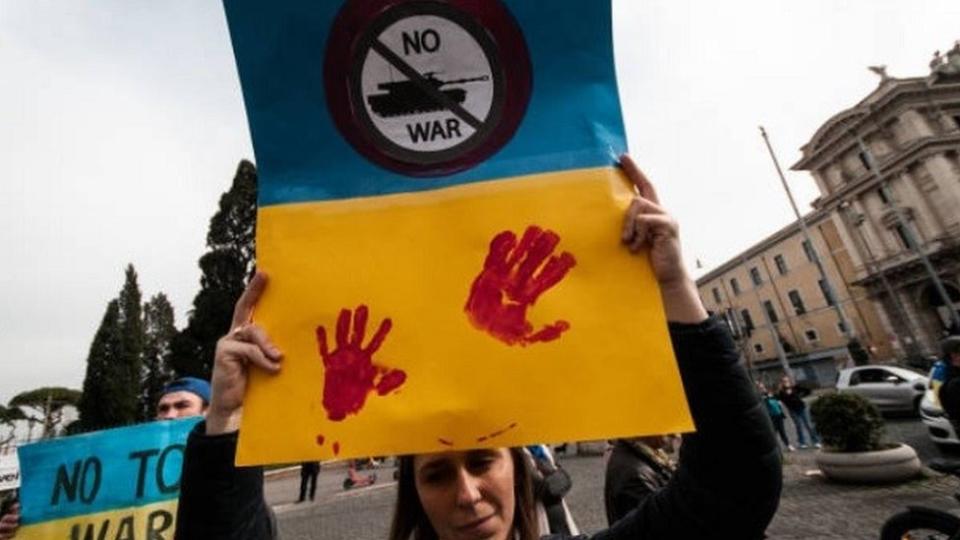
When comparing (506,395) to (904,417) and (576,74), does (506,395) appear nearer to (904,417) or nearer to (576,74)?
(576,74)

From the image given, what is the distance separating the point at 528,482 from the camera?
5.34 feet

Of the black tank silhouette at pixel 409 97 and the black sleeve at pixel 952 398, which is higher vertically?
the black tank silhouette at pixel 409 97

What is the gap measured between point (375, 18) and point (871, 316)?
48.0 m

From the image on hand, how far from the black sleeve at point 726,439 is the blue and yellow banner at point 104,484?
2.68 m

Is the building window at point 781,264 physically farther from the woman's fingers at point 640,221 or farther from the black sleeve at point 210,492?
the black sleeve at point 210,492

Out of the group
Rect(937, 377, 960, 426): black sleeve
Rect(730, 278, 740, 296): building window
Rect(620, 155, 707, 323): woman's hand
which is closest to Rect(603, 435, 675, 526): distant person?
Rect(620, 155, 707, 323): woman's hand

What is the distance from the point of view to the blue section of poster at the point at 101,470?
2887mm

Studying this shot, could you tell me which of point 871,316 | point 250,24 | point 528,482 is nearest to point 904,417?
point 528,482

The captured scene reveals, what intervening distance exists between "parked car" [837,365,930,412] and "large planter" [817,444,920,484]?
6182 millimetres

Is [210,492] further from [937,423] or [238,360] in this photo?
[937,423]

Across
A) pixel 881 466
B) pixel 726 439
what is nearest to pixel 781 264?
pixel 881 466

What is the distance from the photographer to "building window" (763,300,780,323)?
157 feet

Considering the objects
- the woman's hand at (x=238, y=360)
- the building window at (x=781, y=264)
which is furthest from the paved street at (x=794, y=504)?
the building window at (x=781, y=264)

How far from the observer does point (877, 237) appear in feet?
127
